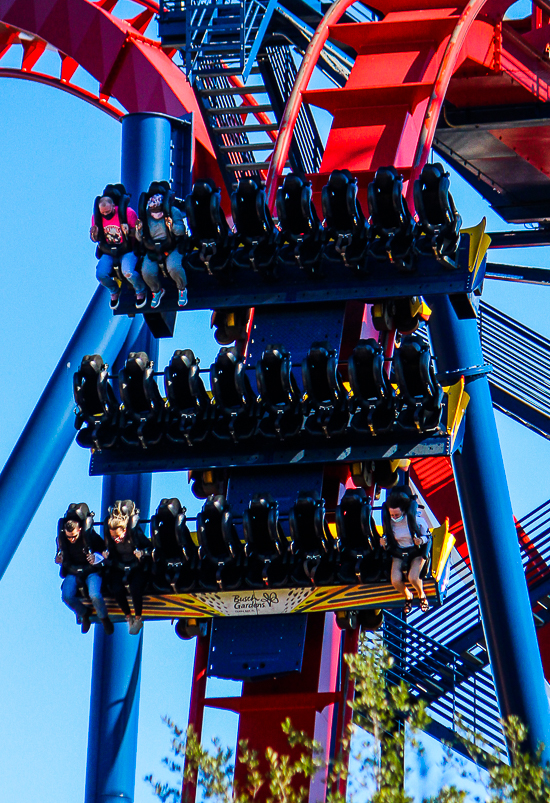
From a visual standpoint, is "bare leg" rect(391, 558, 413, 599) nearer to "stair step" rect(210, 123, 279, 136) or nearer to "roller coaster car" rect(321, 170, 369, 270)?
"roller coaster car" rect(321, 170, 369, 270)

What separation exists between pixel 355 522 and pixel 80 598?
1989 mm

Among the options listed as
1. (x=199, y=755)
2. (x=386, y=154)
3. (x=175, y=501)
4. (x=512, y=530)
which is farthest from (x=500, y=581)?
(x=199, y=755)

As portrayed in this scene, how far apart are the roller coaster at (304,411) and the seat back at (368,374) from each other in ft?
0.05

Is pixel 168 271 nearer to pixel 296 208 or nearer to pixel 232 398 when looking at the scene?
pixel 296 208

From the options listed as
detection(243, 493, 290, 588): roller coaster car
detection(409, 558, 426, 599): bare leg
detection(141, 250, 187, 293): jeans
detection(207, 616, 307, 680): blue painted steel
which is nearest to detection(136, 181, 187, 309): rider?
detection(141, 250, 187, 293): jeans

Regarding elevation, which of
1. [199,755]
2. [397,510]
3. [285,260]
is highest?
[285,260]

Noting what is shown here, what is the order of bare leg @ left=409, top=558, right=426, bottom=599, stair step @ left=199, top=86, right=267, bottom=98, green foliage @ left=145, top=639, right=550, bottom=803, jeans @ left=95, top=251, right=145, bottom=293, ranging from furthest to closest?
stair step @ left=199, top=86, right=267, bottom=98, jeans @ left=95, top=251, right=145, bottom=293, bare leg @ left=409, top=558, right=426, bottom=599, green foliage @ left=145, top=639, right=550, bottom=803

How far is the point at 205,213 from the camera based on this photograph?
11.5 metres

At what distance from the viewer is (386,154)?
41.3 feet

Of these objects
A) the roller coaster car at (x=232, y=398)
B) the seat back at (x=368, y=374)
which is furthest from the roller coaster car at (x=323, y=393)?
the roller coaster car at (x=232, y=398)

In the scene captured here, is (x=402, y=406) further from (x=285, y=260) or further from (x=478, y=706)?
(x=478, y=706)

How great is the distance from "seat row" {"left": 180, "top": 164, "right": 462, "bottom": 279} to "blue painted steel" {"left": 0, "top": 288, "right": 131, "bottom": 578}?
122 cm

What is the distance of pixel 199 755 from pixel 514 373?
838 cm

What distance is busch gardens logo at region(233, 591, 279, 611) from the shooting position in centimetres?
1118
